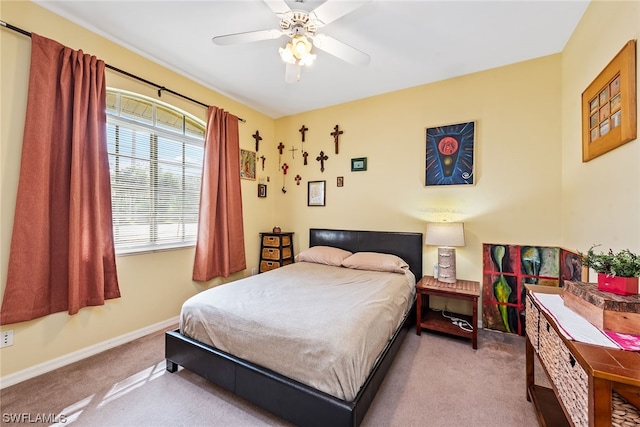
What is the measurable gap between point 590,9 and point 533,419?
2939mm

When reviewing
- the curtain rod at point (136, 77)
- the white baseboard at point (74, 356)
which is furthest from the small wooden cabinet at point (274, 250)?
the curtain rod at point (136, 77)

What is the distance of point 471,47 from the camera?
2.45 m

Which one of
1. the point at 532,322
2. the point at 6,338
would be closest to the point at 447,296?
the point at 532,322

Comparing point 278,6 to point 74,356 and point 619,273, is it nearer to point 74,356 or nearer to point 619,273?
point 619,273

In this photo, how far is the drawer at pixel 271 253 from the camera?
378 centimetres

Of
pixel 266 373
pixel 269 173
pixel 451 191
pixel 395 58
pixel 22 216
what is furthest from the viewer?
pixel 269 173

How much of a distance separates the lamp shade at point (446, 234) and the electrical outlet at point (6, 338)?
361cm

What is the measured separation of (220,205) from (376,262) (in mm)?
2073

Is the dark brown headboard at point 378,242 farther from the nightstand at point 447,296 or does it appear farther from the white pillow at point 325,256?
the nightstand at point 447,296

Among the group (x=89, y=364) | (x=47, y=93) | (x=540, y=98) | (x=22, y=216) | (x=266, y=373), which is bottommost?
(x=89, y=364)

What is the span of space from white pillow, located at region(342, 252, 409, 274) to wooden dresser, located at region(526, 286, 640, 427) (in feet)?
5.12

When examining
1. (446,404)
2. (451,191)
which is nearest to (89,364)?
(446,404)

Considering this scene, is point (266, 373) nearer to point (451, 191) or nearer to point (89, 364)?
point (89, 364)

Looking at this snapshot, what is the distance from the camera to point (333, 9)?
5.32ft
